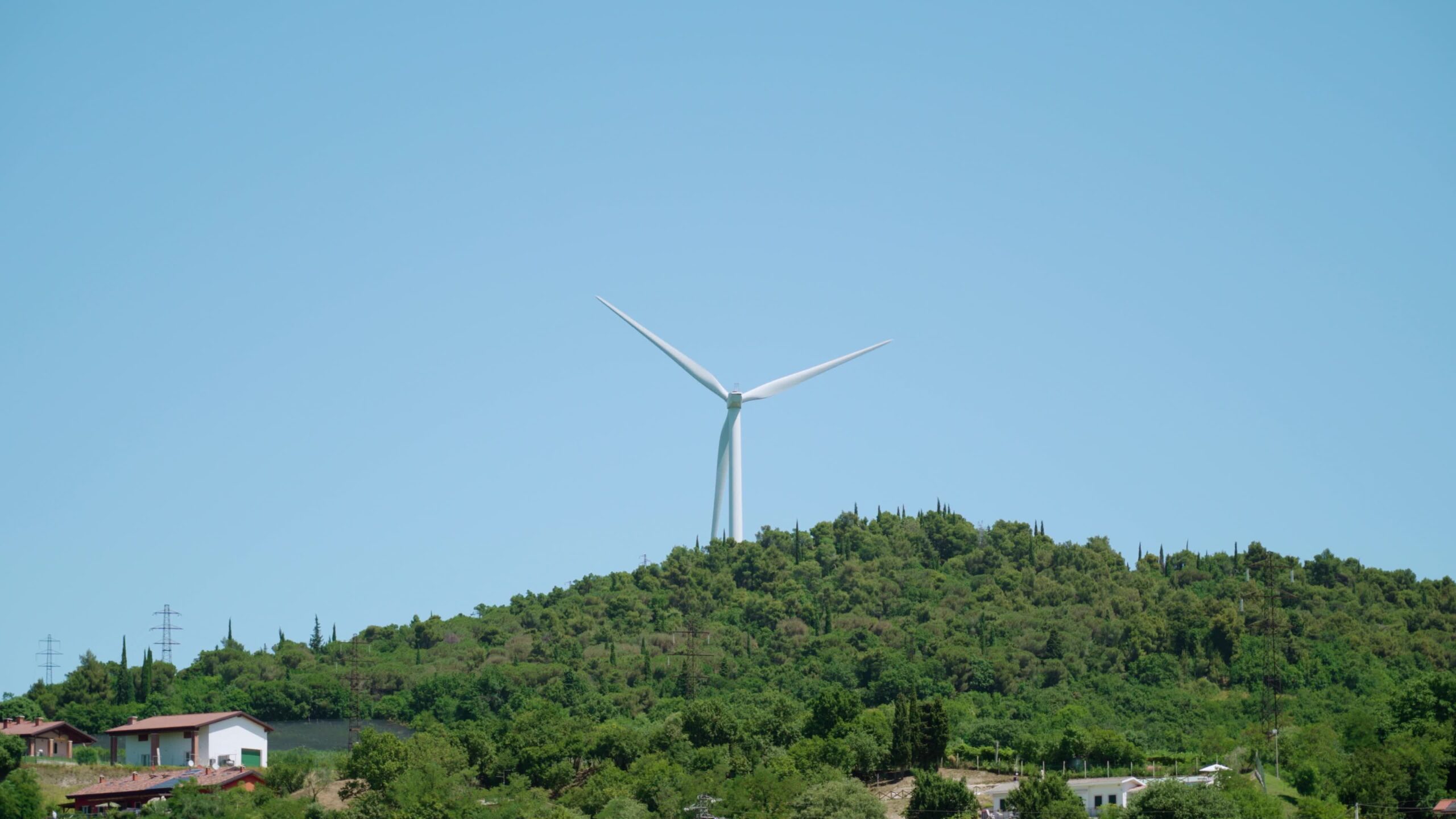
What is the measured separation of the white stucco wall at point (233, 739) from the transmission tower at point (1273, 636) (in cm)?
5162

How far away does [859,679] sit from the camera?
121 meters

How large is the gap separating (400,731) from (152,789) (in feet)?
127

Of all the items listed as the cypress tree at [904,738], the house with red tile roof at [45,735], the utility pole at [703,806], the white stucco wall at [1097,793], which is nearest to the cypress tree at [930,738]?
the cypress tree at [904,738]

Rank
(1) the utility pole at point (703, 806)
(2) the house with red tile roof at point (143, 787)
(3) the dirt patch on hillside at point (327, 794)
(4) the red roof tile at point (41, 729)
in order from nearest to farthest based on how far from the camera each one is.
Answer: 1. (1) the utility pole at point (703, 806)
2. (2) the house with red tile roof at point (143, 787)
3. (3) the dirt patch on hillside at point (327, 794)
4. (4) the red roof tile at point (41, 729)

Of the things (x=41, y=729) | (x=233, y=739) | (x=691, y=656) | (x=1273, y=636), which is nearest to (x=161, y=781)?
(x=233, y=739)

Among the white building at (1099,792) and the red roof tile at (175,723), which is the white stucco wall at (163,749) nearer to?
the red roof tile at (175,723)

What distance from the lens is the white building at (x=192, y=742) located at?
87.8 metres

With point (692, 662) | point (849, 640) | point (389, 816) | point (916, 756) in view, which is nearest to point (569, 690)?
point (692, 662)

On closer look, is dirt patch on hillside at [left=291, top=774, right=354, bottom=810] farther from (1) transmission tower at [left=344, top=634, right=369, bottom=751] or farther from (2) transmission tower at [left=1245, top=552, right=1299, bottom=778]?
(2) transmission tower at [left=1245, top=552, right=1299, bottom=778]

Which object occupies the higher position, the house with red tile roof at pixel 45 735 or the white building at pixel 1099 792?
the house with red tile roof at pixel 45 735

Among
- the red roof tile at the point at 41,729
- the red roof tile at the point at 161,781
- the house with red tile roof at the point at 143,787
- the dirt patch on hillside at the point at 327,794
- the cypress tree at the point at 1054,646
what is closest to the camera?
the house with red tile roof at the point at 143,787

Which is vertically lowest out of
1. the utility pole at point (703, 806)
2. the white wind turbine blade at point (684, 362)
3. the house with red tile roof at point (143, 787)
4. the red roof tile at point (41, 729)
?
the utility pole at point (703, 806)

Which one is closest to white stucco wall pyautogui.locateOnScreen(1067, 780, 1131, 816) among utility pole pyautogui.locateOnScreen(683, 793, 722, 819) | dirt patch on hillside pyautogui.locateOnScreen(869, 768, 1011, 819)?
dirt patch on hillside pyautogui.locateOnScreen(869, 768, 1011, 819)

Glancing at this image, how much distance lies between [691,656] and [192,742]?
3683 centimetres
